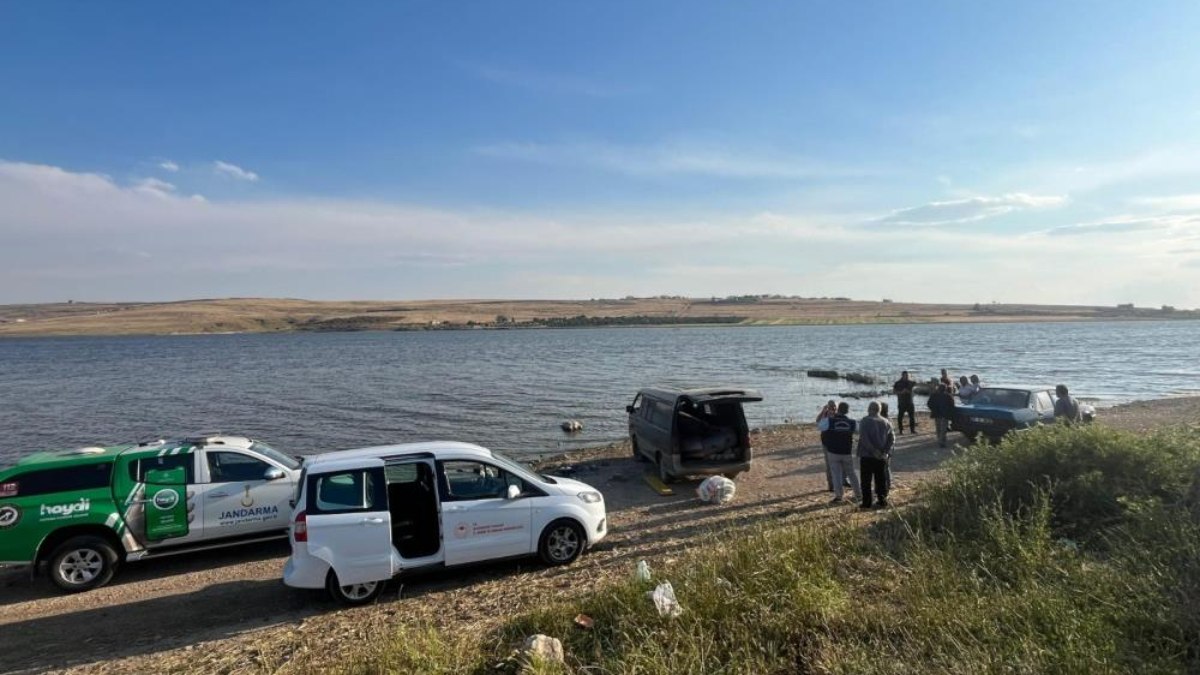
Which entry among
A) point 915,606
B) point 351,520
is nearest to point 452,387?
point 351,520

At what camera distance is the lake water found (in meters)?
26.8

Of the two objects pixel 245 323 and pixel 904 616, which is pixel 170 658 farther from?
pixel 245 323

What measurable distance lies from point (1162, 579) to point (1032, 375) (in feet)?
148

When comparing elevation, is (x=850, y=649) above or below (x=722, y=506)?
above

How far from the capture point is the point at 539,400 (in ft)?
112

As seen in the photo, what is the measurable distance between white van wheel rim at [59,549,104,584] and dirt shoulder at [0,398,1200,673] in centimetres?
26

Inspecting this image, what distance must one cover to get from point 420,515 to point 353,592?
3.70ft

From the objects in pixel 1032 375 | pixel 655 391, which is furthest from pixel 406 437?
pixel 1032 375

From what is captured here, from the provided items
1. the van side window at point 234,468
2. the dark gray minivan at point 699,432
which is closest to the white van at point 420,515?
the van side window at point 234,468

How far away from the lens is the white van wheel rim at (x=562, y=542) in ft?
28.9

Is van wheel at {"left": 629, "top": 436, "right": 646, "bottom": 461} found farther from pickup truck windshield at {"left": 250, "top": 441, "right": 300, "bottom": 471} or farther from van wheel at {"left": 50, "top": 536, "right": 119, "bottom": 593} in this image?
van wheel at {"left": 50, "top": 536, "right": 119, "bottom": 593}

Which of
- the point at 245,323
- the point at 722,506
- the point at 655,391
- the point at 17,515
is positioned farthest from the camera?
the point at 245,323

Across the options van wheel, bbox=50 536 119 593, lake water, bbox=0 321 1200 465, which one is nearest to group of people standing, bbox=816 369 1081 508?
van wheel, bbox=50 536 119 593

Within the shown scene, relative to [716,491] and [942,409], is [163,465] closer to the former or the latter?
[716,491]
